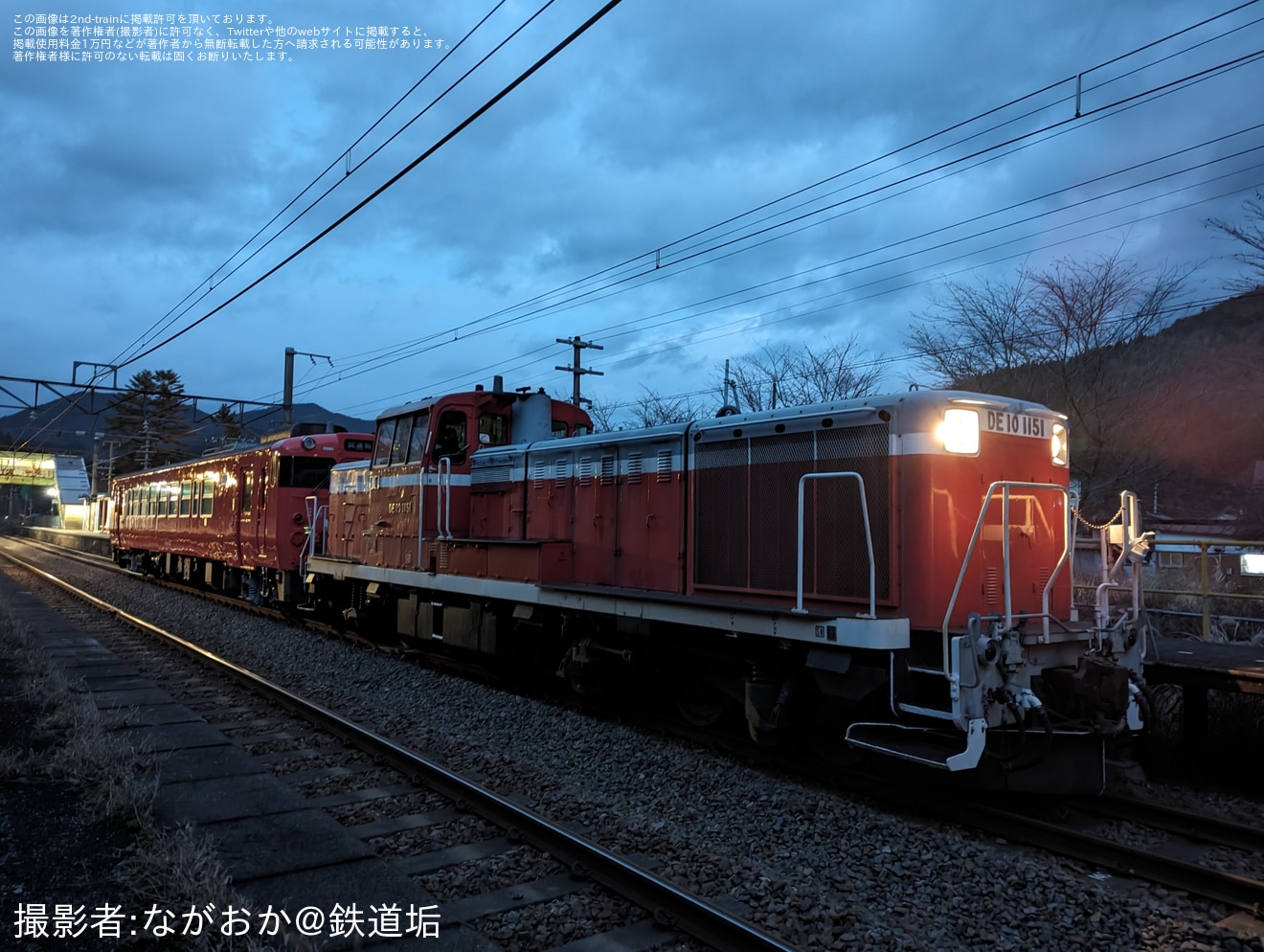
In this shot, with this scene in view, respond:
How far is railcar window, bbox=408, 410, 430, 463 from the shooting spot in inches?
403

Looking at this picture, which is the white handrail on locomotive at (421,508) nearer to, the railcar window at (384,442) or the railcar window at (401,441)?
the railcar window at (401,441)

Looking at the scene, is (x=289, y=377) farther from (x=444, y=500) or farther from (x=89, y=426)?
(x=89, y=426)

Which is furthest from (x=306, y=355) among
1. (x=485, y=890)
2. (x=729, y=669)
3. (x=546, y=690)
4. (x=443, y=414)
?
(x=485, y=890)

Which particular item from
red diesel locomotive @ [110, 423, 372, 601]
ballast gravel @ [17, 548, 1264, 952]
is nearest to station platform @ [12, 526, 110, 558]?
red diesel locomotive @ [110, 423, 372, 601]

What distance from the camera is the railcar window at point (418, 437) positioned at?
33.6ft

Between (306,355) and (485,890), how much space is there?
26.2 m

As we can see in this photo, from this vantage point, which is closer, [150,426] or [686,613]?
[686,613]

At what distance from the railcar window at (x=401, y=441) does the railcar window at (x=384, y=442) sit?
0.11 metres

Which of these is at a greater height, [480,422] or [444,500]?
[480,422]

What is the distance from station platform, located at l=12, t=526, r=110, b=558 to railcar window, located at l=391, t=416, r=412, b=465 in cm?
2716

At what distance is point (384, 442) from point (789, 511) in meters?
6.61

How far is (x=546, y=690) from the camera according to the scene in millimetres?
9445

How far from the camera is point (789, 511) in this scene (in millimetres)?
6594

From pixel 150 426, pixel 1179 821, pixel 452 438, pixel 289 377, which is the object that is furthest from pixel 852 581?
pixel 150 426
